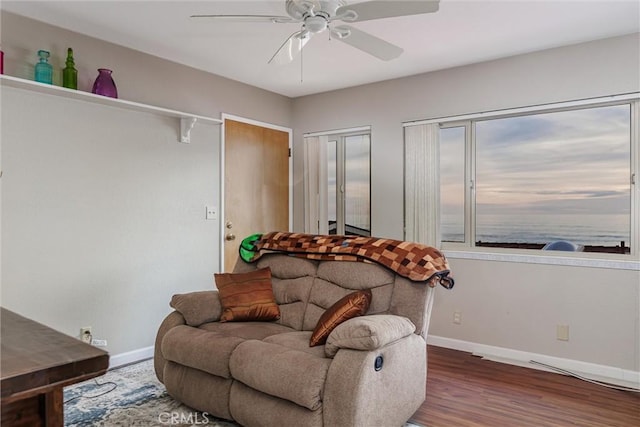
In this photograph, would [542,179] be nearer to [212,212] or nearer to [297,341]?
[297,341]

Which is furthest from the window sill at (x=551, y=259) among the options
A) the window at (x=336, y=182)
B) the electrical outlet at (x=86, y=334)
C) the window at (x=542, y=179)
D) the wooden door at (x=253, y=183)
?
the electrical outlet at (x=86, y=334)

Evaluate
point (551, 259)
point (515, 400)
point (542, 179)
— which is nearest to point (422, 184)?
point (542, 179)

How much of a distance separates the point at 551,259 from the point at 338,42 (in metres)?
2.39

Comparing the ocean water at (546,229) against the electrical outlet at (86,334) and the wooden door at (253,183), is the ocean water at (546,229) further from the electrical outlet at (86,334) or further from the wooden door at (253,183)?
the electrical outlet at (86,334)

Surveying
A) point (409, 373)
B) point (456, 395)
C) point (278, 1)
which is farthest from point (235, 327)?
point (278, 1)

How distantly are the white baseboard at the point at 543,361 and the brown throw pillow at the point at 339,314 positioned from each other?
1786mm

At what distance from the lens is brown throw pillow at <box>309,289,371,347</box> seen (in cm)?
225

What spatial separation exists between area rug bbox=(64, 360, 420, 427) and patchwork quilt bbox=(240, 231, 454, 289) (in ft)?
2.87

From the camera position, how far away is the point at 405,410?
2246 mm

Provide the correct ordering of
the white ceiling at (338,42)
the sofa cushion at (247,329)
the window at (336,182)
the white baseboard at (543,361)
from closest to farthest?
the sofa cushion at (247,329)
the white ceiling at (338,42)
the white baseboard at (543,361)
the window at (336,182)

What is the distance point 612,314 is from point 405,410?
1917 mm

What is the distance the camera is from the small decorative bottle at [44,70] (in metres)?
2.75

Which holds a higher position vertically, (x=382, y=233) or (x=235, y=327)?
(x=382, y=233)

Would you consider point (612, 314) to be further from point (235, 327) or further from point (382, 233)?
point (235, 327)
